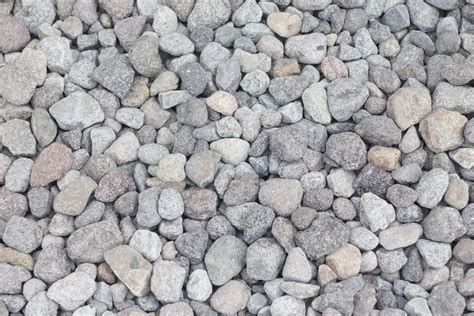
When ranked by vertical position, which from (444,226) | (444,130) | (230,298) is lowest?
(230,298)

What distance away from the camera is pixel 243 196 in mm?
1438

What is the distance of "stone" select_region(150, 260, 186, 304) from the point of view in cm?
133

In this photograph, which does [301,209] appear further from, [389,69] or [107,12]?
[107,12]

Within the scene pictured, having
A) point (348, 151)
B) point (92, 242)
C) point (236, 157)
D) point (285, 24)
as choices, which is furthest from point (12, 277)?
point (285, 24)

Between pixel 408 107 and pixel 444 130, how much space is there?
0.10 metres

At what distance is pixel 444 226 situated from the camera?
137 centimetres

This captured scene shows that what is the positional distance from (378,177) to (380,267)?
0.66 ft

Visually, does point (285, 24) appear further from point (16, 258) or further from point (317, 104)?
point (16, 258)

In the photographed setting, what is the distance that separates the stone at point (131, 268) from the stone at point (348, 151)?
0.49m

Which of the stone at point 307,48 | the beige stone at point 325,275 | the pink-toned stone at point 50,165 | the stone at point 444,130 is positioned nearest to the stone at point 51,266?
the pink-toned stone at point 50,165

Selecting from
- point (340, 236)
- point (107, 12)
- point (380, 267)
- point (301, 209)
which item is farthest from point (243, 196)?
point (107, 12)

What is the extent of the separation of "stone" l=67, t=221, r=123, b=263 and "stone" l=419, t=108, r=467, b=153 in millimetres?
749

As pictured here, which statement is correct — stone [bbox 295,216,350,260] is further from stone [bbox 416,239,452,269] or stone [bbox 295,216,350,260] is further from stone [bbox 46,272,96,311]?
stone [bbox 46,272,96,311]

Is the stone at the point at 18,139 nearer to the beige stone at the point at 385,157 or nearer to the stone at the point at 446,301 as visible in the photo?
the beige stone at the point at 385,157
